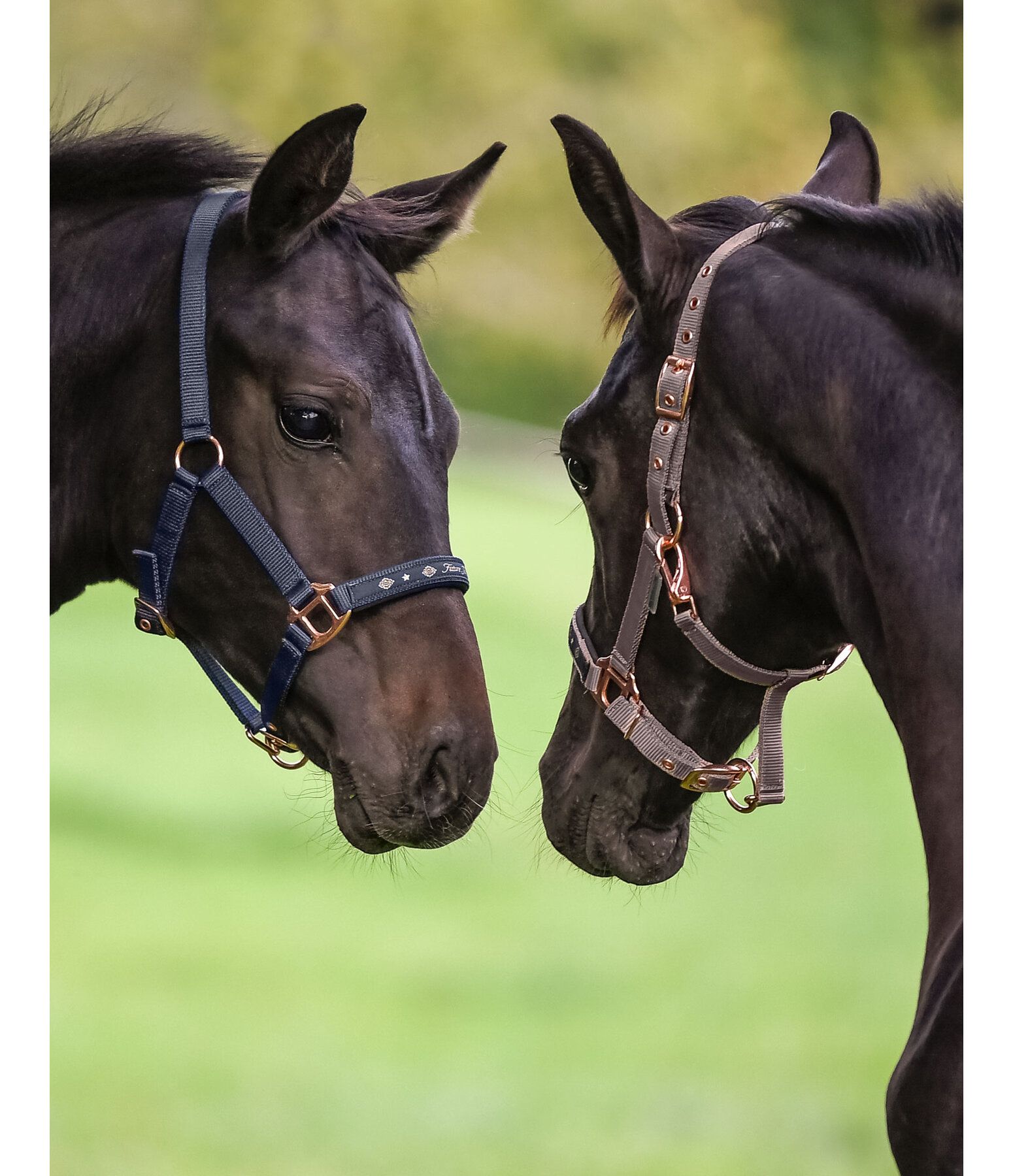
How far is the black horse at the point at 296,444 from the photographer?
1544mm

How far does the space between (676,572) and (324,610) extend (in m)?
0.47

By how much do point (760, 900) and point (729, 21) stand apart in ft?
9.61

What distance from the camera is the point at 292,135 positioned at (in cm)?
145

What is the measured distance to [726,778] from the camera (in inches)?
66.7

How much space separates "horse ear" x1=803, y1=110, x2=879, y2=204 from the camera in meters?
1.74

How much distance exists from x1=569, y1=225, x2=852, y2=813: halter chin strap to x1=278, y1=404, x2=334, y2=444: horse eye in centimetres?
43

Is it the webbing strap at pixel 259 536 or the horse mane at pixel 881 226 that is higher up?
the horse mane at pixel 881 226

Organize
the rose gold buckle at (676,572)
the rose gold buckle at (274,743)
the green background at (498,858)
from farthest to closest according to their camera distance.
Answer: the green background at (498,858) < the rose gold buckle at (274,743) < the rose gold buckle at (676,572)

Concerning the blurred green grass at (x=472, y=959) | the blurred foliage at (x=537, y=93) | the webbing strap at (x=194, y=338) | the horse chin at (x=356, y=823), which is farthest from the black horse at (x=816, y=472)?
the blurred foliage at (x=537, y=93)

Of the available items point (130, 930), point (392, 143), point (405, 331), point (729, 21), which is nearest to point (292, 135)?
point (405, 331)

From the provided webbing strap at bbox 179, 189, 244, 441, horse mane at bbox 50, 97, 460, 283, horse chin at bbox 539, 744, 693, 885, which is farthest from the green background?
webbing strap at bbox 179, 189, 244, 441

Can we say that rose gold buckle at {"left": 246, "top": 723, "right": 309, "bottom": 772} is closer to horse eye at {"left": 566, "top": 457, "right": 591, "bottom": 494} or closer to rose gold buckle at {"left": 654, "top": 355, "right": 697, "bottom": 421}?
horse eye at {"left": 566, "top": 457, "right": 591, "bottom": 494}

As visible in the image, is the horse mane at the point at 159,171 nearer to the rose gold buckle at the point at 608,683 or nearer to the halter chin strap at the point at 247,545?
the halter chin strap at the point at 247,545

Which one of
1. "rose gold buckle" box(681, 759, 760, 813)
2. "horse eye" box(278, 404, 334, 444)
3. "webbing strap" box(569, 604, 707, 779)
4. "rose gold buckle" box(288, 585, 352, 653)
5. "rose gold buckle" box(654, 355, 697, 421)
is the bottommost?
"rose gold buckle" box(681, 759, 760, 813)
